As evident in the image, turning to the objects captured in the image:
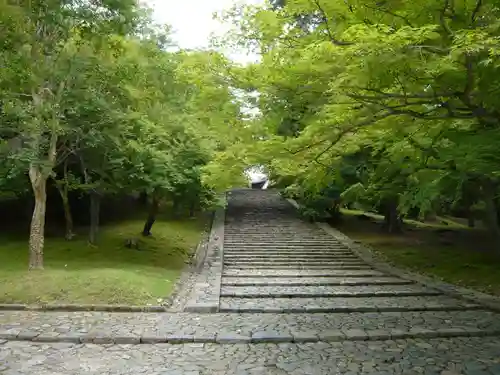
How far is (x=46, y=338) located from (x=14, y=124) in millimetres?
6327

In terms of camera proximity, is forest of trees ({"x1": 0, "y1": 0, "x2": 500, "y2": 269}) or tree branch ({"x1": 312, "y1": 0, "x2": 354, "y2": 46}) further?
tree branch ({"x1": 312, "y1": 0, "x2": 354, "y2": 46})

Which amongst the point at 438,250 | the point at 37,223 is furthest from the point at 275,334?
the point at 438,250

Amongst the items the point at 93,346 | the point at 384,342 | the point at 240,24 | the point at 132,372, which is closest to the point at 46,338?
the point at 93,346

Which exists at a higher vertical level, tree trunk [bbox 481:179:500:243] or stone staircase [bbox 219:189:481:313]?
tree trunk [bbox 481:179:500:243]

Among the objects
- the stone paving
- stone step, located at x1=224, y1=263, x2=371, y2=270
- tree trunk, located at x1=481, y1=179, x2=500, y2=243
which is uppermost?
tree trunk, located at x1=481, y1=179, x2=500, y2=243

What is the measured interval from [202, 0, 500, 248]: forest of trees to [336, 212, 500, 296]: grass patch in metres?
3.79

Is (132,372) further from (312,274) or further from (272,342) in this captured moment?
(312,274)

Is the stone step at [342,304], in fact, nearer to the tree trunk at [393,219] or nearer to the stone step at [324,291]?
the stone step at [324,291]

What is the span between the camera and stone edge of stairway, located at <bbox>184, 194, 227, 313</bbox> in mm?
9375

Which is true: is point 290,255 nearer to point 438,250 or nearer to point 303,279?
point 303,279

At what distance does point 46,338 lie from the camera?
7.29 m

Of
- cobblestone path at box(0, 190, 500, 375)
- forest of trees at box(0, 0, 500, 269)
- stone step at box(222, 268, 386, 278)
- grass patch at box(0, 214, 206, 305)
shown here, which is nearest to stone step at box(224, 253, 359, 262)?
stone step at box(222, 268, 386, 278)

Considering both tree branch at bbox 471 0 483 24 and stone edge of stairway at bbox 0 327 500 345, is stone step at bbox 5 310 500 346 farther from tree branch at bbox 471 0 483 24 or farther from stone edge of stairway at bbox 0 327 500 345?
tree branch at bbox 471 0 483 24

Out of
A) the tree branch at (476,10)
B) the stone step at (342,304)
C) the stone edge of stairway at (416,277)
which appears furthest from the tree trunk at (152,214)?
the tree branch at (476,10)
